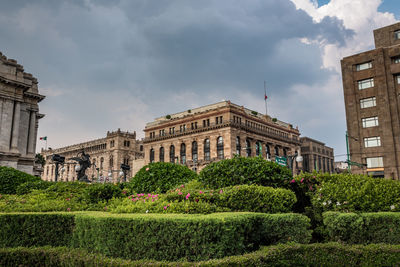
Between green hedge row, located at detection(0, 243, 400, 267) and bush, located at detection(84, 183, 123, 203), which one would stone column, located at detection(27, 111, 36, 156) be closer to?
bush, located at detection(84, 183, 123, 203)

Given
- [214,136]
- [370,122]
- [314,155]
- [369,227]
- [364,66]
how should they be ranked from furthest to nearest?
[314,155] → [214,136] → [364,66] → [370,122] → [369,227]

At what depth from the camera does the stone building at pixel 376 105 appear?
129ft

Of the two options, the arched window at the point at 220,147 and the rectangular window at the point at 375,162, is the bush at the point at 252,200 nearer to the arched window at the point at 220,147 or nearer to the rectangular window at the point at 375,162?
the rectangular window at the point at 375,162

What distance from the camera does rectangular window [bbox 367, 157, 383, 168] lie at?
39516 mm

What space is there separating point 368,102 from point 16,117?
44064 millimetres

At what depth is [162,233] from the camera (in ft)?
21.6

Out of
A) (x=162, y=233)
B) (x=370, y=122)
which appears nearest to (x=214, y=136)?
(x=370, y=122)

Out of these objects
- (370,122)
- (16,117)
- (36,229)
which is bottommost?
(36,229)

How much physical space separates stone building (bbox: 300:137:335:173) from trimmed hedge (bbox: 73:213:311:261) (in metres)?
94.7

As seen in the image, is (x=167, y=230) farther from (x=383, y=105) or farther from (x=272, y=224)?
(x=383, y=105)

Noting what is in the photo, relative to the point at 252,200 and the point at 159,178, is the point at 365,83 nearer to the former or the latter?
the point at 159,178

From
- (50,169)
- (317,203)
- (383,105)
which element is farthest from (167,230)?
(50,169)

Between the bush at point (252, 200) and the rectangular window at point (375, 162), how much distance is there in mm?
36153

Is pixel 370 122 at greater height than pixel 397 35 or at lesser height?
lesser
